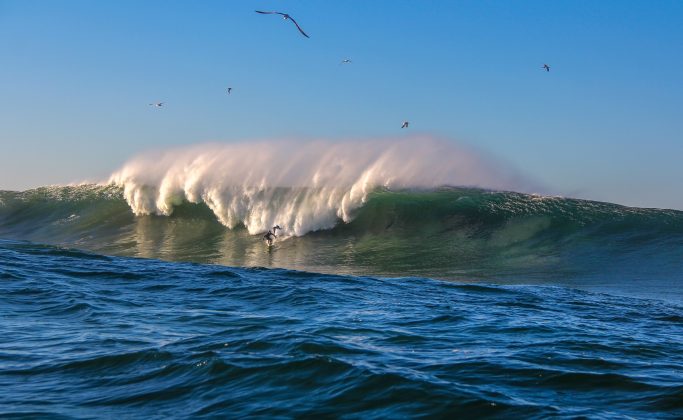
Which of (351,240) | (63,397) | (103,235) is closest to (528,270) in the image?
(351,240)

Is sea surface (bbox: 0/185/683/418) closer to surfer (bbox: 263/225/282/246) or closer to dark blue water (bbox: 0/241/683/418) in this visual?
dark blue water (bbox: 0/241/683/418)

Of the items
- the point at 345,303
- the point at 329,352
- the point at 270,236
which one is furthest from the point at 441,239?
the point at 329,352

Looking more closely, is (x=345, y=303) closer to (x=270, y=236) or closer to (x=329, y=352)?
(x=329, y=352)

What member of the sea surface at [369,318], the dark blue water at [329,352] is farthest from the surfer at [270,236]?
the dark blue water at [329,352]

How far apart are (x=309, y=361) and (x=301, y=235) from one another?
15.3m

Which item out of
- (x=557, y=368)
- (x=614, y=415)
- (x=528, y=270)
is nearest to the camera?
(x=614, y=415)

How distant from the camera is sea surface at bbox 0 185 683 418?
6.30 m

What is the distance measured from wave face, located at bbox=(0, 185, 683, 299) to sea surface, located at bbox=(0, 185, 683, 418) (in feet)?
0.31

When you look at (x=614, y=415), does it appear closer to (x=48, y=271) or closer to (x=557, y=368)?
(x=557, y=368)

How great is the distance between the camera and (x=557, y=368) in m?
7.23

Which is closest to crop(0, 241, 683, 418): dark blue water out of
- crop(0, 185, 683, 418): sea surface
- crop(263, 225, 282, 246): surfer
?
crop(0, 185, 683, 418): sea surface

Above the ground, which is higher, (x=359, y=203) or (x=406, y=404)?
(x=359, y=203)

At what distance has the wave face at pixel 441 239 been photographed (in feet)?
54.6

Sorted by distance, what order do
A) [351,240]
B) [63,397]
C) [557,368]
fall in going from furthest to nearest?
[351,240] → [557,368] → [63,397]
